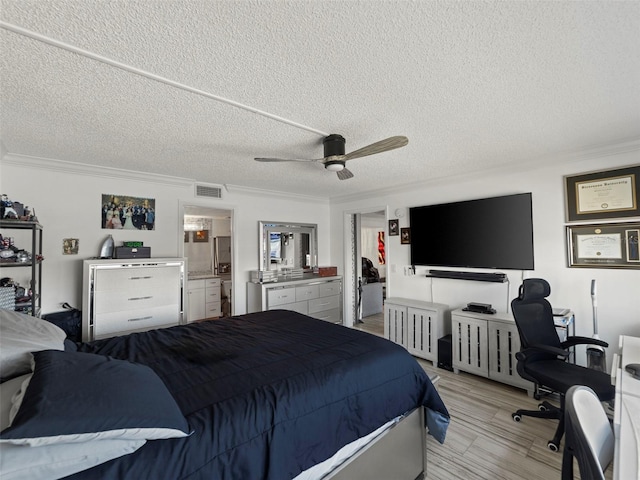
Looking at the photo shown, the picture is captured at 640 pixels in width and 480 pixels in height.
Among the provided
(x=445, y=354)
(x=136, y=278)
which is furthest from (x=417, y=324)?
(x=136, y=278)

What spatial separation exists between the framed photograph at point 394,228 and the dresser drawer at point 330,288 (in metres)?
1.45

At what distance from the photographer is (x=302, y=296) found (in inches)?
191

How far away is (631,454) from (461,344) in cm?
248

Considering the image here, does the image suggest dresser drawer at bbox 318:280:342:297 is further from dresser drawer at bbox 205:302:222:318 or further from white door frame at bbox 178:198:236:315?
dresser drawer at bbox 205:302:222:318

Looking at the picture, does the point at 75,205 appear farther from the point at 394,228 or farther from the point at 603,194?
the point at 603,194

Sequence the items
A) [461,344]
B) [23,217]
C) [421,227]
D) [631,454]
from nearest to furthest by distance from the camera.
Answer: [631,454] → [23,217] → [461,344] → [421,227]

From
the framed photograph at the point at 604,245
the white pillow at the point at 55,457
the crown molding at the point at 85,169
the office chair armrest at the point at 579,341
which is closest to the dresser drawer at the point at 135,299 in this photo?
the crown molding at the point at 85,169

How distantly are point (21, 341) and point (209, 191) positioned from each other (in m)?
3.16

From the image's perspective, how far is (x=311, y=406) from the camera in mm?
1459

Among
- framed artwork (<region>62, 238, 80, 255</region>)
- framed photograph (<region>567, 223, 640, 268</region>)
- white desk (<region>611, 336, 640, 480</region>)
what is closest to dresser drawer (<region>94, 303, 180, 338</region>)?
framed artwork (<region>62, 238, 80, 255</region>)

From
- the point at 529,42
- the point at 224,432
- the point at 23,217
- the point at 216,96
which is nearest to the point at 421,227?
the point at 529,42

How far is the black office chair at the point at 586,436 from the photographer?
88cm

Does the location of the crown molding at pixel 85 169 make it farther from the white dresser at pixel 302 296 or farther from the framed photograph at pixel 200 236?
the framed photograph at pixel 200 236

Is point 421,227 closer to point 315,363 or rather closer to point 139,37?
point 315,363
